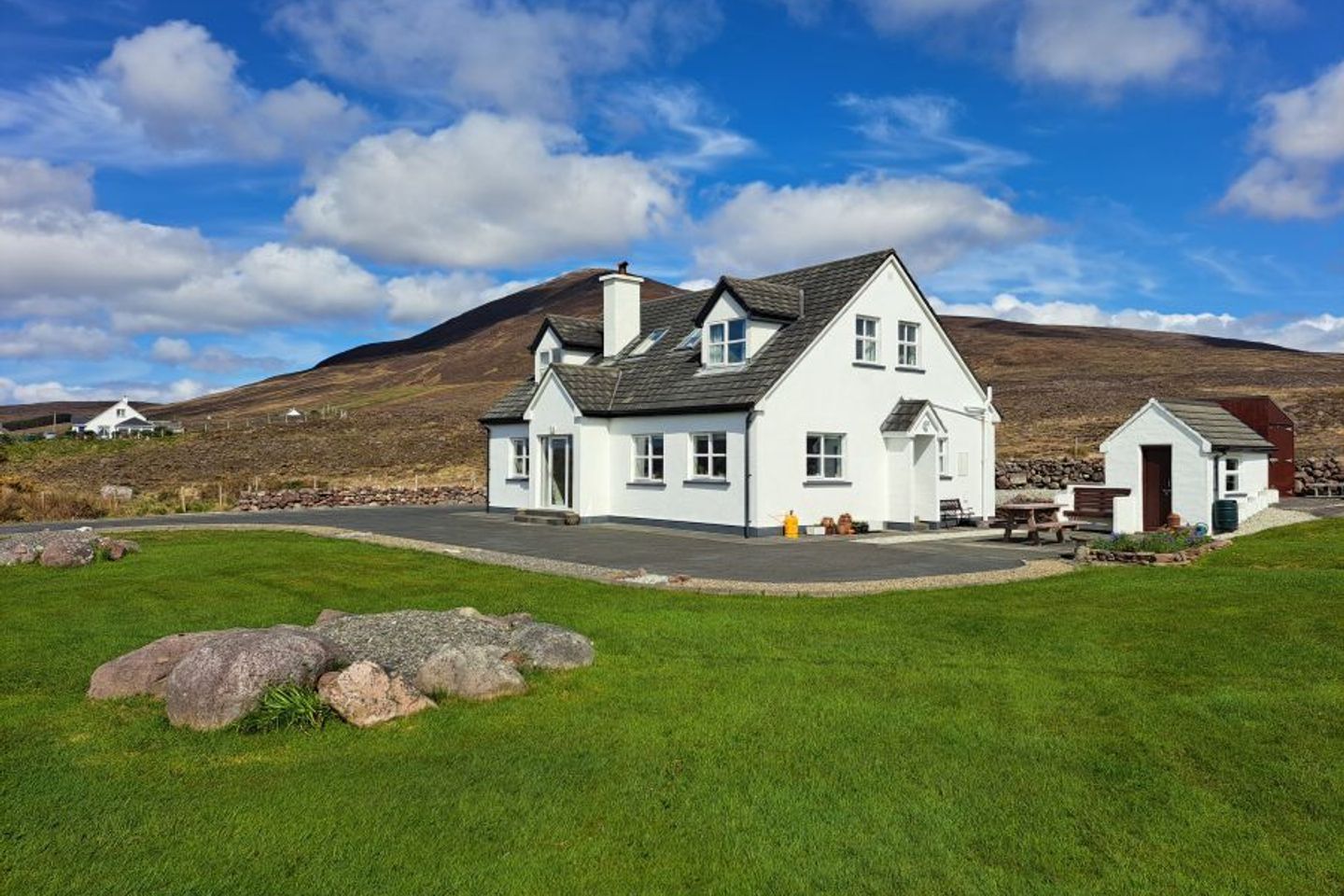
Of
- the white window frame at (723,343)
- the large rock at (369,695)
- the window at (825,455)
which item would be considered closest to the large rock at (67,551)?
the large rock at (369,695)

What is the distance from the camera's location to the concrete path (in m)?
18.2

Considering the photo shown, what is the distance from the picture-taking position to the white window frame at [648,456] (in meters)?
29.4

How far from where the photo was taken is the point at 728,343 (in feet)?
94.6

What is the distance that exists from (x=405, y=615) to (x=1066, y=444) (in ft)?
151

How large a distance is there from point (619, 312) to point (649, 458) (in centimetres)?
842

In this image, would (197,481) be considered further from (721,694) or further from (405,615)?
(721,694)

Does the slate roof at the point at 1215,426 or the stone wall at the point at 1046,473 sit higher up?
the slate roof at the point at 1215,426

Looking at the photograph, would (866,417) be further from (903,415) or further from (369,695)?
(369,695)

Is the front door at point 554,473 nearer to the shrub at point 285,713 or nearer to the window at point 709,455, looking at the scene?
the window at point 709,455

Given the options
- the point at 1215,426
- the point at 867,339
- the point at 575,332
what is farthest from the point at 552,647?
the point at 575,332

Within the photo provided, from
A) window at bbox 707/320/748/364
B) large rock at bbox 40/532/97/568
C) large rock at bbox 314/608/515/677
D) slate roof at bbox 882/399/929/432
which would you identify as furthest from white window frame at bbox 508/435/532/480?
large rock at bbox 314/608/515/677

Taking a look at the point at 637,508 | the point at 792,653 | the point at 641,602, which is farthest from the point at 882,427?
the point at 792,653

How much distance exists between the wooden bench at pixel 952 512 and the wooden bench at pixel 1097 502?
146 inches

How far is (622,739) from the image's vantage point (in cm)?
742
